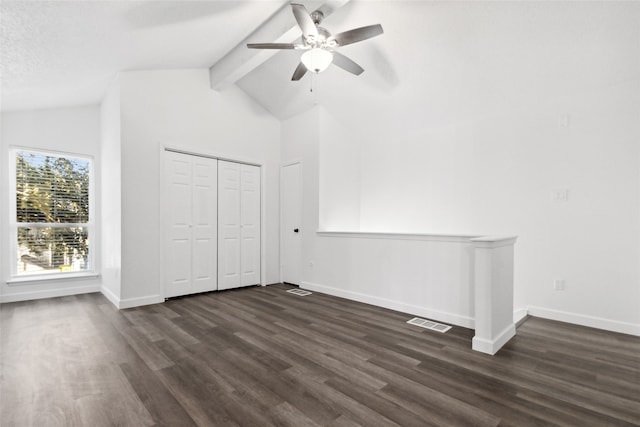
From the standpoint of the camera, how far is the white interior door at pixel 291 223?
522cm

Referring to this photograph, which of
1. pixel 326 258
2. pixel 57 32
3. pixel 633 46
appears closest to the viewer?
pixel 57 32

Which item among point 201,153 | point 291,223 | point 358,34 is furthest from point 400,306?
point 201,153

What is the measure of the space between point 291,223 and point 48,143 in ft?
12.2

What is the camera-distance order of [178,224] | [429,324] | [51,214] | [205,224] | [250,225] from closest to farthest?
[429,324] < [178,224] < [51,214] < [205,224] < [250,225]

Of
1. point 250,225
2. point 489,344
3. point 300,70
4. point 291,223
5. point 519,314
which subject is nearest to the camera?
point 489,344

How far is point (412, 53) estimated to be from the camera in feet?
11.7

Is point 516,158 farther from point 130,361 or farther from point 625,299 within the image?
point 130,361

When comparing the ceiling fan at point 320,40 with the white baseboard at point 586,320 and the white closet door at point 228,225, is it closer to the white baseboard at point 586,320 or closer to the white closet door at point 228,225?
the white closet door at point 228,225

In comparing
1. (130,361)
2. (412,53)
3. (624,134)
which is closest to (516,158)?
(624,134)

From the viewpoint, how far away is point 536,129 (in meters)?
3.68

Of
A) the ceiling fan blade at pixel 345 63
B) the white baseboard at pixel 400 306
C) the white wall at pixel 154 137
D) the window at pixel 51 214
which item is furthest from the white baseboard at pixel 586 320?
the window at pixel 51 214

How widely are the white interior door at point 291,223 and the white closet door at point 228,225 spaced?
0.82 metres

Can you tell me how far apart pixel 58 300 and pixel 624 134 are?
281 inches

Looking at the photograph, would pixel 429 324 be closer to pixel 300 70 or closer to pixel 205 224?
pixel 300 70
